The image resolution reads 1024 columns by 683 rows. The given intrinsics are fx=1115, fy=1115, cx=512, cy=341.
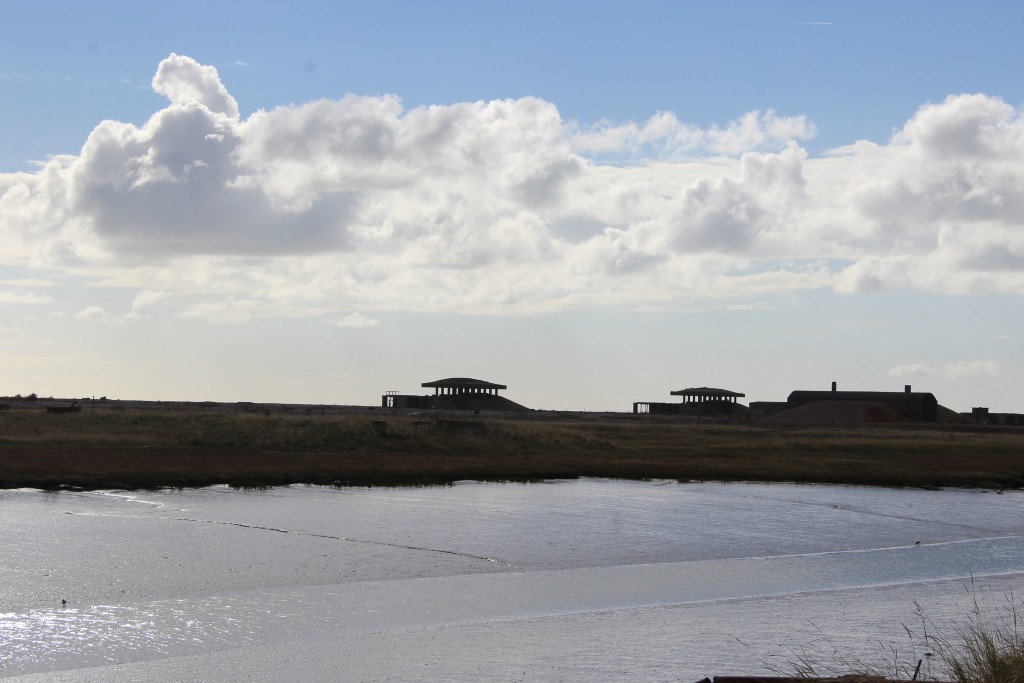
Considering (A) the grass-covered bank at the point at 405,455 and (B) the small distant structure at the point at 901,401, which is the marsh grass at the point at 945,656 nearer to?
(A) the grass-covered bank at the point at 405,455

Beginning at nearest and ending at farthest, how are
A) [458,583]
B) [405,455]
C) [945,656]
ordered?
[945,656] → [458,583] → [405,455]

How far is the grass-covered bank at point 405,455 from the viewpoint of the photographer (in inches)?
1462

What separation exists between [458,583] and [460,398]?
89.5m

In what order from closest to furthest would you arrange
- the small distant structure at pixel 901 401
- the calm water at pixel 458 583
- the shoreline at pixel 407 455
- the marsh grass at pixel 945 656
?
the marsh grass at pixel 945 656 < the calm water at pixel 458 583 < the shoreline at pixel 407 455 < the small distant structure at pixel 901 401

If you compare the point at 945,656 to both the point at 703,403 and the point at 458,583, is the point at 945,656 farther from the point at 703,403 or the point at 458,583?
the point at 703,403

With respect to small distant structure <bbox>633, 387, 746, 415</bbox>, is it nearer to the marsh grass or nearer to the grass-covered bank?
the grass-covered bank

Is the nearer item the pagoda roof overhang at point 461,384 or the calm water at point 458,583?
the calm water at point 458,583

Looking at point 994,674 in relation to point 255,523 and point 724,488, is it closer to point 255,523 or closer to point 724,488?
point 255,523

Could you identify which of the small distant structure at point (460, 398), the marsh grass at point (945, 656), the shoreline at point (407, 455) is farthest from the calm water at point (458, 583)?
the small distant structure at point (460, 398)

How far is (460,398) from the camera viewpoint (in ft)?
359

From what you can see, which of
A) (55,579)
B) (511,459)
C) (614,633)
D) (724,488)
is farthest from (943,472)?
(55,579)

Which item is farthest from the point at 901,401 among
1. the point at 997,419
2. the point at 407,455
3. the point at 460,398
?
the point at 407,455

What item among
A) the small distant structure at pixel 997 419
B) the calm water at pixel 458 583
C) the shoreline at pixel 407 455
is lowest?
the calm water at pixel 458 583

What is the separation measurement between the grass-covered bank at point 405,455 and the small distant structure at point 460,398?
41.7m
